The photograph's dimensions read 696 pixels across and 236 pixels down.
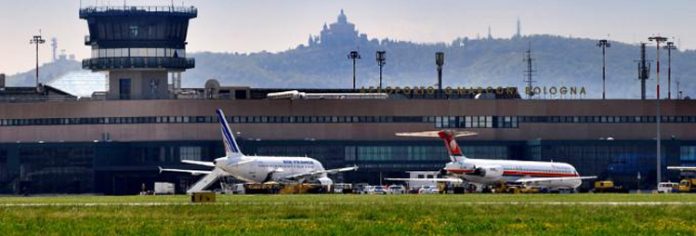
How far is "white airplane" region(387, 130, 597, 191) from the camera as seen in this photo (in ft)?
544

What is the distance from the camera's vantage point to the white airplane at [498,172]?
166 m

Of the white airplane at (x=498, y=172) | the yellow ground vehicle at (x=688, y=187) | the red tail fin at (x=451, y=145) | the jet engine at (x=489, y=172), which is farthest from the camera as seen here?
the red tail fin at (x=451, y=145)

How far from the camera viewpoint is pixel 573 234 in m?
72.1

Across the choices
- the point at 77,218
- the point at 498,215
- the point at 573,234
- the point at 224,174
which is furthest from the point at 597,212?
the point at 224,174

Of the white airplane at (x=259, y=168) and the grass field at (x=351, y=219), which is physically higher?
the white airplane at (x=259, y=168)

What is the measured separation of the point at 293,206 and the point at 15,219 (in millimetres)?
17489

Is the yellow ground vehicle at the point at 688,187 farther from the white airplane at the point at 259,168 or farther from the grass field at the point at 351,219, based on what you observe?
the grass field at the point at 351,219

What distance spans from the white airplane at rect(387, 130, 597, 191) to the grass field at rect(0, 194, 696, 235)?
213ft

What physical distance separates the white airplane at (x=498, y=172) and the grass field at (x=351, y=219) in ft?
213

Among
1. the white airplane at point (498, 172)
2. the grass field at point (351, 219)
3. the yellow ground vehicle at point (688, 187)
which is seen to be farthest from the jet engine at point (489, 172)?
the grass field at point (351, 219)

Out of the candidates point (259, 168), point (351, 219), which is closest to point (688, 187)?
point (259, 168)

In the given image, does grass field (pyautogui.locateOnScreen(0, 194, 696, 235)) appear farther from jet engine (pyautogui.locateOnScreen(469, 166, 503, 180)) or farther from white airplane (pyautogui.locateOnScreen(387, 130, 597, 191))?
white airplane (pyautogui.locateOnScreen(387, 130, 597, 191))

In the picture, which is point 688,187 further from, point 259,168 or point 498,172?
point 259,168

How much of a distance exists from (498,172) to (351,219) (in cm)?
8410
